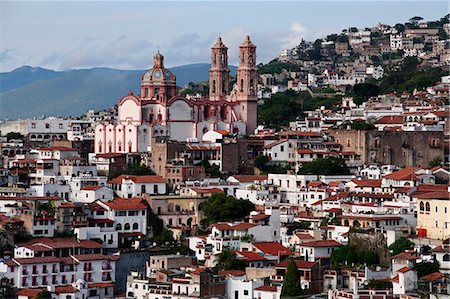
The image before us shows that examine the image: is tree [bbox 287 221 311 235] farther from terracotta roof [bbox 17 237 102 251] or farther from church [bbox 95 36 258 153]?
church [bbox 95 36 258 153]

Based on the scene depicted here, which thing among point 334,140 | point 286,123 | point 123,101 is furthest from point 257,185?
→ point 286,123

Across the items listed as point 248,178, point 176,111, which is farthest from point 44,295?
point 176,111

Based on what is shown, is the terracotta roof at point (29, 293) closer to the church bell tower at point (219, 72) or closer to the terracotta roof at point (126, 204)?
the terracotta roof at point (126, 204)

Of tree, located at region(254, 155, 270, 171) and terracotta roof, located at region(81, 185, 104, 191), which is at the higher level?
tree, located at region(254, 155, 270, 171)

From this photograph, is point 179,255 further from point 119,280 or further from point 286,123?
point 286,123

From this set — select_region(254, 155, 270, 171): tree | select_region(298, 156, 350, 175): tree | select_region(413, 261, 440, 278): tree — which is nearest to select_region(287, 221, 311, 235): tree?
select_region(298, 156, 350, 175): tree

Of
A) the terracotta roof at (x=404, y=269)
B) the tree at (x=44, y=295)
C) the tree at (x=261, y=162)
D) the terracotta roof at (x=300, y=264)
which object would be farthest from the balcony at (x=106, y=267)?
the tree at (x=261, y=162)

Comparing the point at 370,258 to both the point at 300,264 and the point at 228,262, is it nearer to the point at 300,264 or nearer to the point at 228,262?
the point at 300,264
